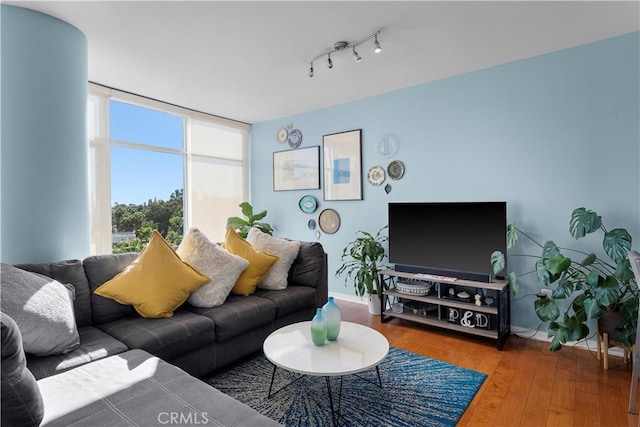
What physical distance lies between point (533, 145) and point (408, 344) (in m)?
2.04

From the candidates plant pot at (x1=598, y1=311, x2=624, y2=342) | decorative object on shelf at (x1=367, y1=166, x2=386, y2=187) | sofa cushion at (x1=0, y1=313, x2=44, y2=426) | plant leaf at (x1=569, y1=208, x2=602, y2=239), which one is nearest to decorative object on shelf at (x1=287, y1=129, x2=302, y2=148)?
decorative object on shelf at (x1=367, y1=166, x2=386, y2=187)

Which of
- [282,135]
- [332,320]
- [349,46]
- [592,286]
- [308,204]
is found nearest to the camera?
[332,320]

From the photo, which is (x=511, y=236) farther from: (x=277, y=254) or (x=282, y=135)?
(x=282, y=135)

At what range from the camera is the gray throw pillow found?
1.57 m

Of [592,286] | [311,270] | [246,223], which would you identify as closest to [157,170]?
[246,223]

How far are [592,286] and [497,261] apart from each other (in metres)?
0.61

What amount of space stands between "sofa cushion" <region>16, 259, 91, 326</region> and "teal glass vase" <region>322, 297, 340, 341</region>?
1.51m

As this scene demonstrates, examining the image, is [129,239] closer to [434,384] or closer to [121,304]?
[121,304]

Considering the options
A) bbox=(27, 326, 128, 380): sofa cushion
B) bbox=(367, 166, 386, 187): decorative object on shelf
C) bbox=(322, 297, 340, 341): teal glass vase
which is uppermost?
bbox=(367, 166, 386, 187): decorative object on shelf

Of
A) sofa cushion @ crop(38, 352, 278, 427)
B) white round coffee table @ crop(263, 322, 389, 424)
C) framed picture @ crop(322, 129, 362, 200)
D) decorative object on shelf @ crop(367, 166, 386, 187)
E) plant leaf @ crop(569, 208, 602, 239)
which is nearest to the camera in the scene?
sofa cushion @ crop(38, 352, 278, 427)

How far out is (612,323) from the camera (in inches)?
92.7

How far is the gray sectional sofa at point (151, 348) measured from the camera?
124 cm

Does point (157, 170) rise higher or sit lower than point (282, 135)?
lower

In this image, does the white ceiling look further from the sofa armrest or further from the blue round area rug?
the blue round area rug
